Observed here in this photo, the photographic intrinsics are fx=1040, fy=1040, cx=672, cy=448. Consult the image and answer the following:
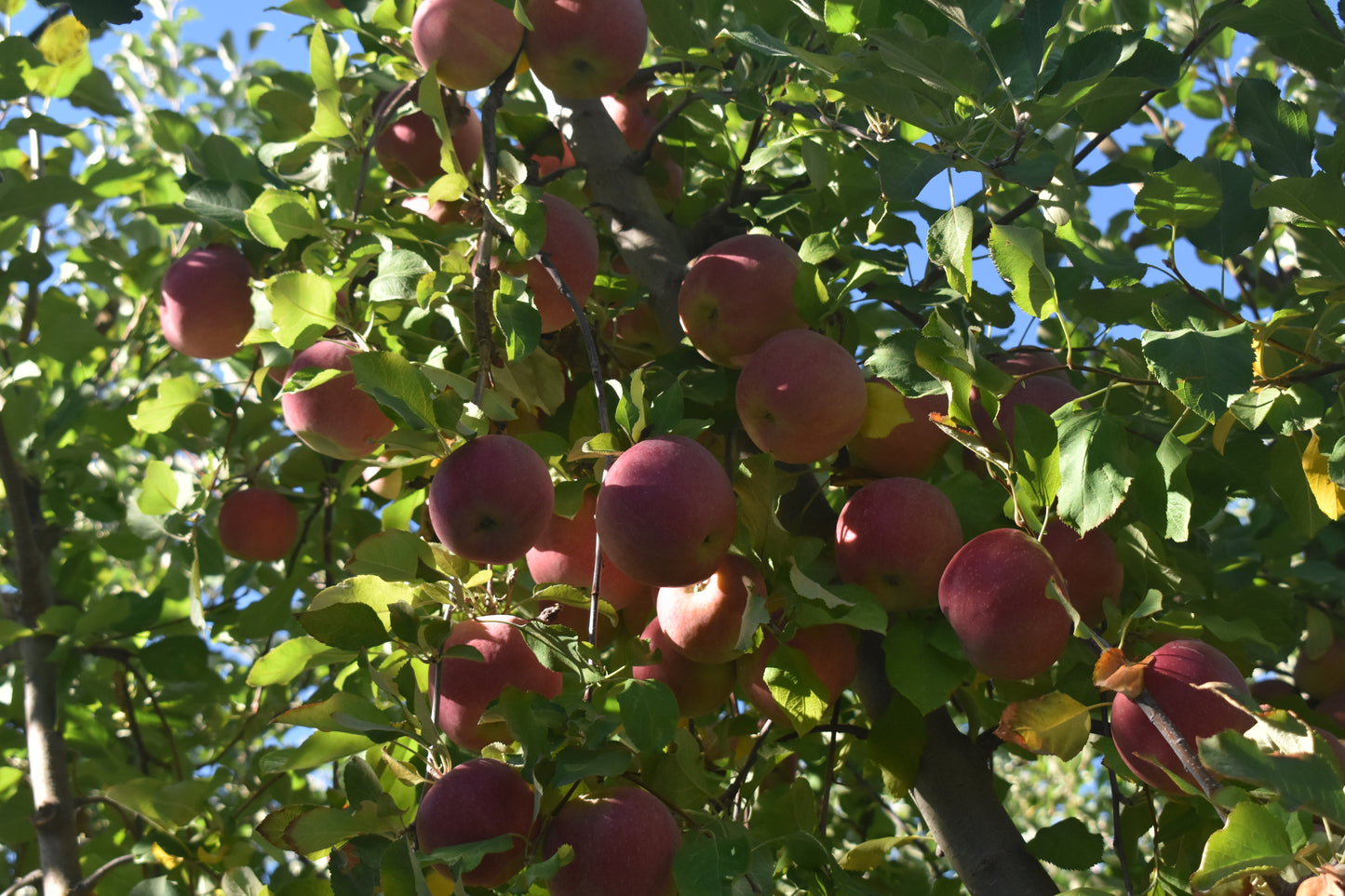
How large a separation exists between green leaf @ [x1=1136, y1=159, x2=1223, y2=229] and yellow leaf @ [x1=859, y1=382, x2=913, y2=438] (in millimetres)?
320

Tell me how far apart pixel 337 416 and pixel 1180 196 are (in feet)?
3.26

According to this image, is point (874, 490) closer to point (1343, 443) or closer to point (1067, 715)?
point (1067, 715)

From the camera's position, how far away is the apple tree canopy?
95 centimetres

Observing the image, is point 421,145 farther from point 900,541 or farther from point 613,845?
point 613,845

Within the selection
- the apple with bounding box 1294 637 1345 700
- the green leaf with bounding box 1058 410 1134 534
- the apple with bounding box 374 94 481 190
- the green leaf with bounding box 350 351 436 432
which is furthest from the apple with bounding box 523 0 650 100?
the apple with bounding box 1294 637 1345 700

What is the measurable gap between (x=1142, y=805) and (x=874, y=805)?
868 mm

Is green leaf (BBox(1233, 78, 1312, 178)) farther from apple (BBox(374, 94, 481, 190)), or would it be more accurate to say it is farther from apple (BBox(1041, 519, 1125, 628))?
apple (BBox(374, 94, 481, 190))

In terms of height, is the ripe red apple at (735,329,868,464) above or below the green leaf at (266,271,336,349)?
below

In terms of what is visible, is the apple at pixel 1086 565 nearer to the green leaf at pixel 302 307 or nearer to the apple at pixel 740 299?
the apple at pixel 740 299

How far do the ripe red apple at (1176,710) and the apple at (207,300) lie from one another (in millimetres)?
1357

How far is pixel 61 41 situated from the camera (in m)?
1.92

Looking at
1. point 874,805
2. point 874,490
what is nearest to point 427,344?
point 874,490

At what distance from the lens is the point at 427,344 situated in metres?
1.42

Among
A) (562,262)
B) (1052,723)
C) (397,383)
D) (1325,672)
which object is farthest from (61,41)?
(1325,672)
